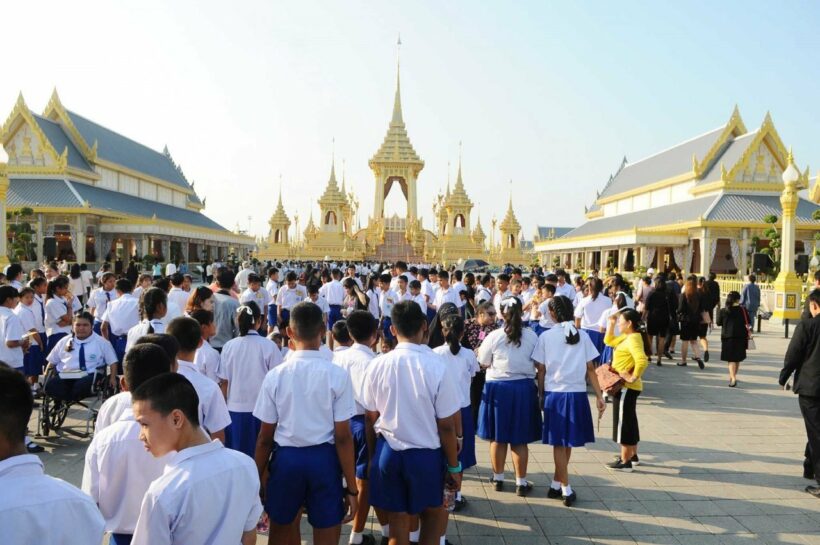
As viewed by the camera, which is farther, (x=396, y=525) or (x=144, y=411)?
(x=396, y=525)

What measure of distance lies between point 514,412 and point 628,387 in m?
1.43

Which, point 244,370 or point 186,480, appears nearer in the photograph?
point 186,480

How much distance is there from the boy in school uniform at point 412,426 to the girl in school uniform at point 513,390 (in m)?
1.54

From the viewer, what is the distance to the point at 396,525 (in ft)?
12.2

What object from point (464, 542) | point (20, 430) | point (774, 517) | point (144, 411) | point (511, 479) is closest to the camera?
point (20, 430)

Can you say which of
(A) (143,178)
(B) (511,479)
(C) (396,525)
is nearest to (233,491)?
(C) (396,525)

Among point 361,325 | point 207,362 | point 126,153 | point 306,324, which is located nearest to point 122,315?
point 207,362

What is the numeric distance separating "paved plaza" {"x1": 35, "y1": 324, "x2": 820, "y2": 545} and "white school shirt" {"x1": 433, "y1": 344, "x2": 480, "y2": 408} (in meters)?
1.01

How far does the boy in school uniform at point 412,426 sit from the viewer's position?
12.0 ft

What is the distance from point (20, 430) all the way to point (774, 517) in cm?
546

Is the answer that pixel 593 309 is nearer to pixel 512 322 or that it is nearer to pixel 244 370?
pixel 512 322

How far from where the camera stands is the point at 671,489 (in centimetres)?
545

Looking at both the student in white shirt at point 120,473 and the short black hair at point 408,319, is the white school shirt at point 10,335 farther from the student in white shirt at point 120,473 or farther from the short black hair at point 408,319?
the short black hair at point 408,319

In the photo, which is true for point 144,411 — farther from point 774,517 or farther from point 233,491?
point 774,517
